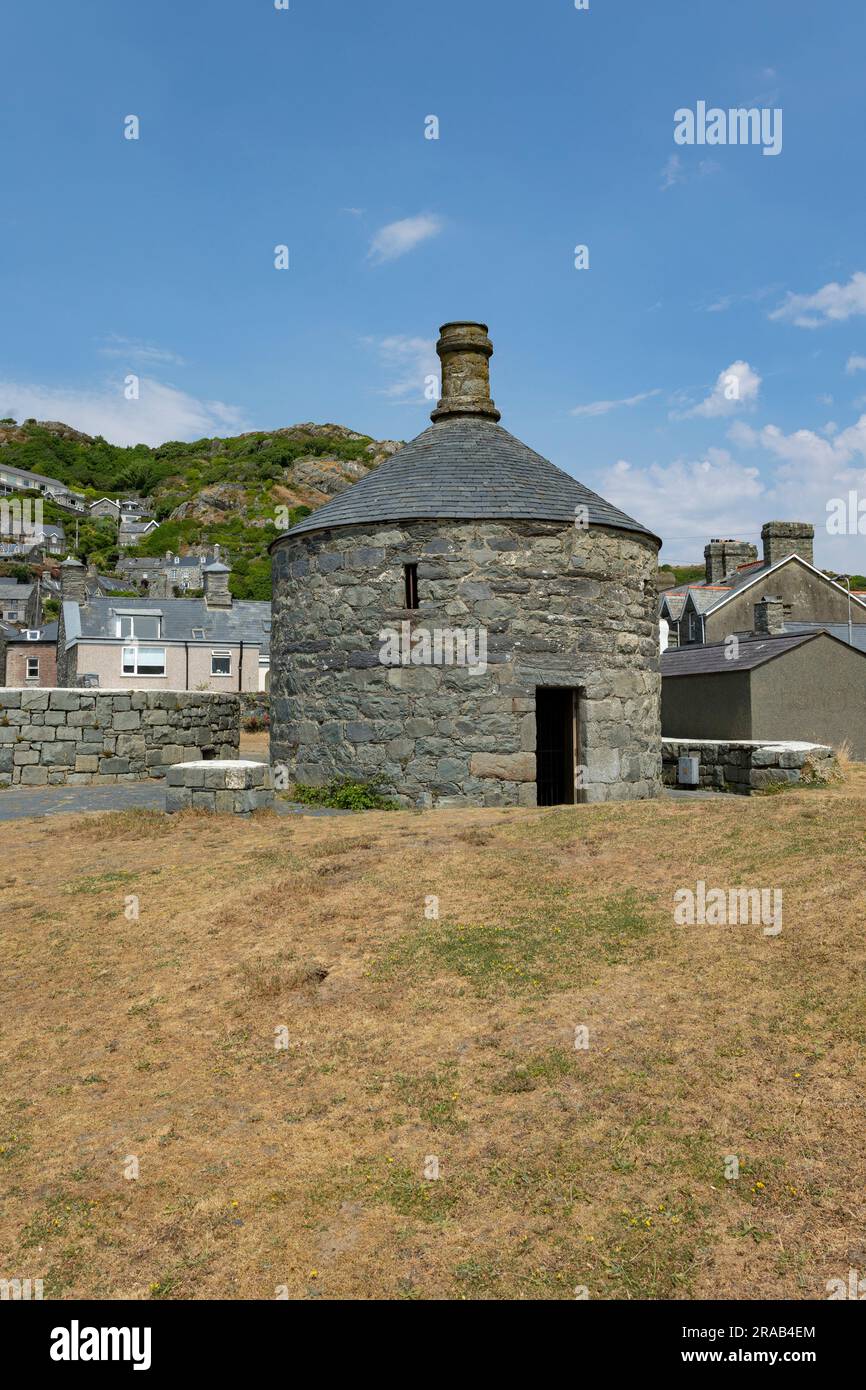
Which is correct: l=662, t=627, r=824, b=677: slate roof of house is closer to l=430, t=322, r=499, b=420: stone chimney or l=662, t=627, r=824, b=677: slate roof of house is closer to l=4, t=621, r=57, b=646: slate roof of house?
l=430, t=322, r=499, b=420: stone chimney

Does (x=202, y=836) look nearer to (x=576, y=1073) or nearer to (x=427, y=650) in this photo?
(x=427, y=650)

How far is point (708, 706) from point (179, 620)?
30.8 meters

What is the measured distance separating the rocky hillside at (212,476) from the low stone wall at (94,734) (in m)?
57.5

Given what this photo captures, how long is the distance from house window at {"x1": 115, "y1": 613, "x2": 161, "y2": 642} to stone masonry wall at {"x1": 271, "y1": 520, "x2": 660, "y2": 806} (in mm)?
32362

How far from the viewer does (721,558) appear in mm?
40688

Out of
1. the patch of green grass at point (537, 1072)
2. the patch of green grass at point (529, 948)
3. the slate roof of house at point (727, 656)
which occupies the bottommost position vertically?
the patch of green grass at point (537, 1072)

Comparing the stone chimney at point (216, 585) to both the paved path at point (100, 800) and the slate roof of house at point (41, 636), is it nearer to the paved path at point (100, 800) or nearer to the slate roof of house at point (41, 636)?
the slate roof of house at point (41, 636)

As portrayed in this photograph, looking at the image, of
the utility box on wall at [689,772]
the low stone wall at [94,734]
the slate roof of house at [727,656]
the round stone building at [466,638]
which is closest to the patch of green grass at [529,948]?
the round stone building at [466,638]

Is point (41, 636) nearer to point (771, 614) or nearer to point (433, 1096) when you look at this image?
point (771, 614)

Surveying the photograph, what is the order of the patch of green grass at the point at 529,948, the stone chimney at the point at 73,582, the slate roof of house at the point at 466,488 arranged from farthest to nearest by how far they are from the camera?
the stone chimney at the point at 73,582
the slate roof of house at the point at 466,488
the patch of green grass at the point at 529,948

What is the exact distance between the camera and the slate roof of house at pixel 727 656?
21.2 m

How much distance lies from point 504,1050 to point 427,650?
28.0 ft

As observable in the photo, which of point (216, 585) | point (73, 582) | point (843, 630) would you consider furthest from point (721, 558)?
point (73, 582)

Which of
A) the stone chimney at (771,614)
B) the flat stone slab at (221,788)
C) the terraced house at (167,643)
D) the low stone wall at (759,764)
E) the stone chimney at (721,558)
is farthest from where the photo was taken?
the terraced house at (167,643)
